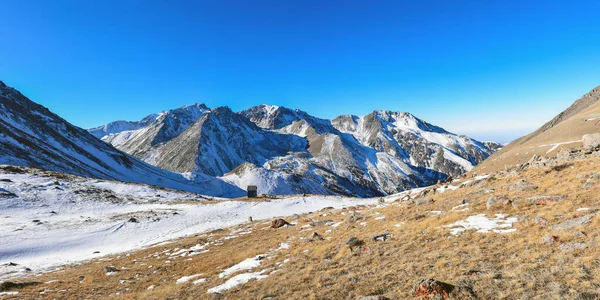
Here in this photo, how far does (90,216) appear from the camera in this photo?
4722 cm

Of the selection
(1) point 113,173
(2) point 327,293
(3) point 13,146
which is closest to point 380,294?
(2) point 327,293

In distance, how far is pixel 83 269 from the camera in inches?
982

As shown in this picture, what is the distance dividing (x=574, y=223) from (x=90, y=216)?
199ft

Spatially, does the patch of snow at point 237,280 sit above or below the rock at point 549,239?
below

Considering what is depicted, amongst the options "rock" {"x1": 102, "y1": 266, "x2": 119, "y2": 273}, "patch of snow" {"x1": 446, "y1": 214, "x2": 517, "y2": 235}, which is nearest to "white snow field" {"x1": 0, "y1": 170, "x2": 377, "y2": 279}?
"rock" {"x1": 102, "y1": 266, "x2": 119, "y2": 273}

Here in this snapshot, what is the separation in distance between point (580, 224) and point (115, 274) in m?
30.0

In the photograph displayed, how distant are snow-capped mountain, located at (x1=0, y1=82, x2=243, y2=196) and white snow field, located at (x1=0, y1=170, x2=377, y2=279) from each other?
5797cm

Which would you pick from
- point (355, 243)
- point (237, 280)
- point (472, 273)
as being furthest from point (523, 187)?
point (237, 280)

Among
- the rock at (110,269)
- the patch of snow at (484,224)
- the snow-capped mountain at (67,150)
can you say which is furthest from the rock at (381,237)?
the snow-capped mountain at (67,150)

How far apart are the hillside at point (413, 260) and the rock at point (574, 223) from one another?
66mm

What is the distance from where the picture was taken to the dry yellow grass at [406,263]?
978 cm

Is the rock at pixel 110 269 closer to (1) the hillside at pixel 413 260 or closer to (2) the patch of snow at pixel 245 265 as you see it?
(1) the hillside at pixel 413 260

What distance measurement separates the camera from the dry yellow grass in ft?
32.1

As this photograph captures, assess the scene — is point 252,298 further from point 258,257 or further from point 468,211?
point 468,211
